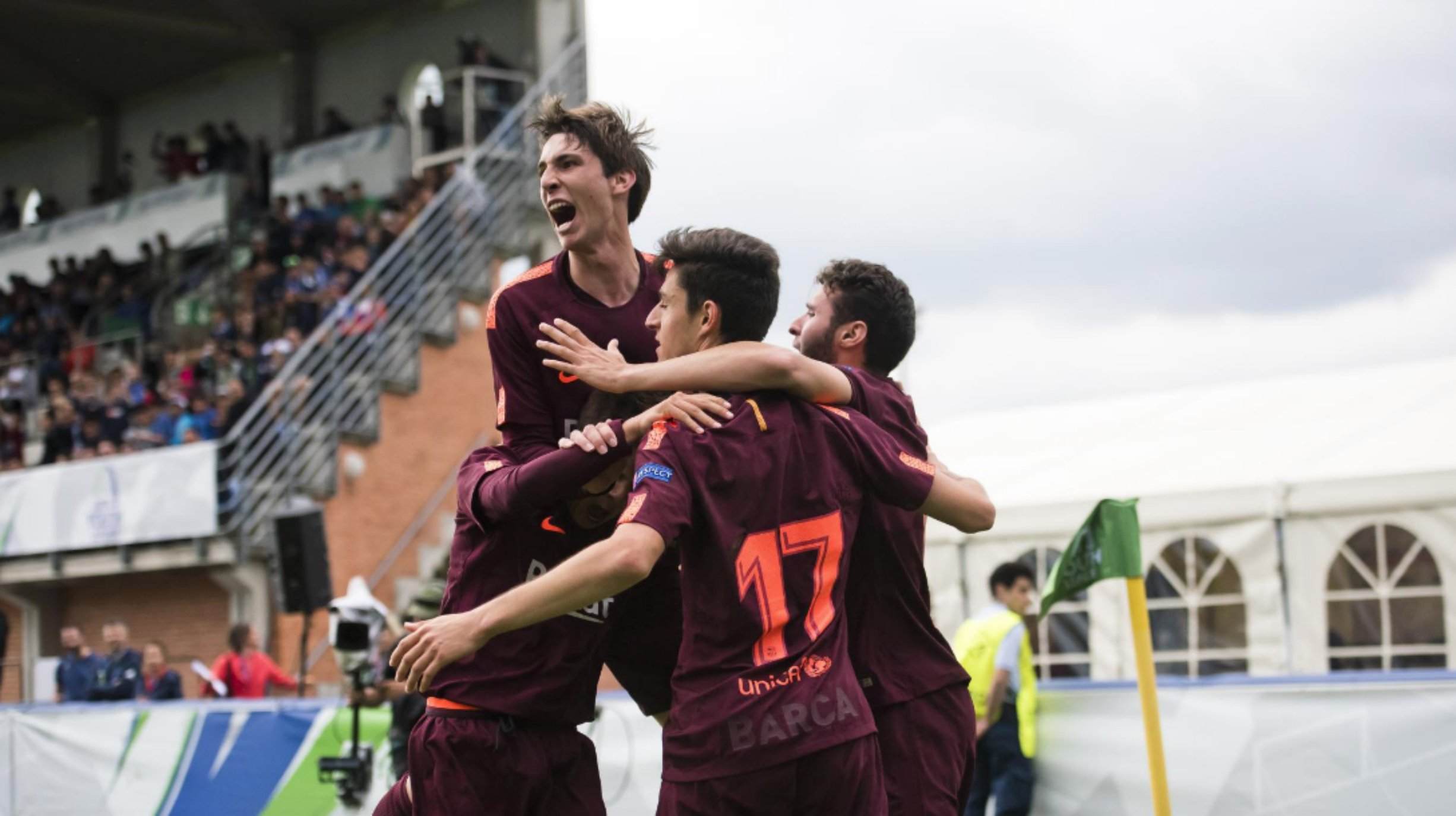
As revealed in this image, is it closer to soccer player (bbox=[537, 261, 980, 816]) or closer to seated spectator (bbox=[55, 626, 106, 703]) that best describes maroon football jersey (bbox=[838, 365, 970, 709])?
soccer player (bbox=[537, 261, 980, 816])

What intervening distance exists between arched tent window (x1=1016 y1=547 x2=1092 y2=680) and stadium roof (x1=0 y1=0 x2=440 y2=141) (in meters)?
15.6

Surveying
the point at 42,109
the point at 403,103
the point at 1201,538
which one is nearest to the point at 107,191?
the point at 42,109

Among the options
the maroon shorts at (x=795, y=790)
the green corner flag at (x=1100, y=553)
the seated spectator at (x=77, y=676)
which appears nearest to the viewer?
the maroon shorts at (x=795, y=790)

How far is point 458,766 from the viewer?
4285 millimetres

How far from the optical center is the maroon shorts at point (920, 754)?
4090 mm

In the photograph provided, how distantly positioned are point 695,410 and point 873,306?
1008 millimetres

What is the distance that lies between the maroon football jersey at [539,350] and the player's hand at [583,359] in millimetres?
221

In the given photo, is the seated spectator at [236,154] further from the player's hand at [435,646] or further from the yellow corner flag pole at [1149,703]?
the player's hand at [435,646]

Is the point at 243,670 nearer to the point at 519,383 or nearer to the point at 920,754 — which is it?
the point at 519,383

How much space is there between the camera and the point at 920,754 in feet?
A: 13.5

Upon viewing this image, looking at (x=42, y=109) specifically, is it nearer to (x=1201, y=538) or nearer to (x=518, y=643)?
(x=1201, y=538)

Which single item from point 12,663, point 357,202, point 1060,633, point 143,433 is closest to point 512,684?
point 1060,633

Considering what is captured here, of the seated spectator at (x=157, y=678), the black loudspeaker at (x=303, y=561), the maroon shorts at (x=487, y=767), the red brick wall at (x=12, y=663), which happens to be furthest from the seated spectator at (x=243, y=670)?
the maroon shorts at (x=487, y=767)

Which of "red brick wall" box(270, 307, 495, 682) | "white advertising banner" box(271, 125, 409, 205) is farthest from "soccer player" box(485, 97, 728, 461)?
"white advertising banner" box(271, 125, 409, 205)
